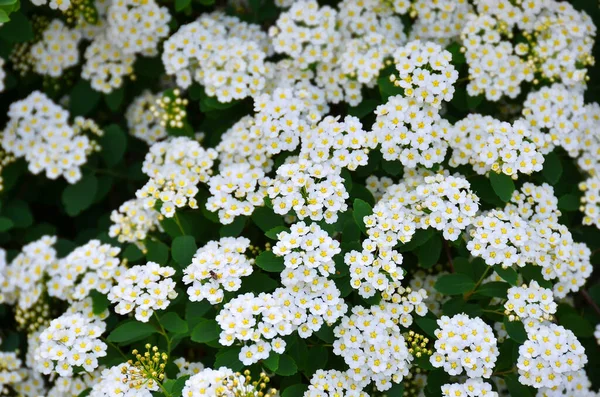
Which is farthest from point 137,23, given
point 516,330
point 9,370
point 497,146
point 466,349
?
point 516,330

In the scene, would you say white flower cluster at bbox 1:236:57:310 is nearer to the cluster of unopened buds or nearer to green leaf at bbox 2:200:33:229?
green leaf at bbox 2:200:33:229

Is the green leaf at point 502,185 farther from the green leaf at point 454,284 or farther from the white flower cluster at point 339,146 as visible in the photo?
the white flower cluster at point 339,146

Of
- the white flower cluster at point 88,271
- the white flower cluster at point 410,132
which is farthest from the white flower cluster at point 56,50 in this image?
the white flower cluster at point 410,132

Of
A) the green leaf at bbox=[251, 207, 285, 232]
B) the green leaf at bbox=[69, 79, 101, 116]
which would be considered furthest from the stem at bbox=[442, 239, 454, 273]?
the green leaf at bbox=[69, 79, 101, 116]

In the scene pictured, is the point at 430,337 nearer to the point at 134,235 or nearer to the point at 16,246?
the point at 134,235

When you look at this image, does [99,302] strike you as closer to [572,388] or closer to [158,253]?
[158,253]

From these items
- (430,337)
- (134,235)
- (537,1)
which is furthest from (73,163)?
(537,1)
